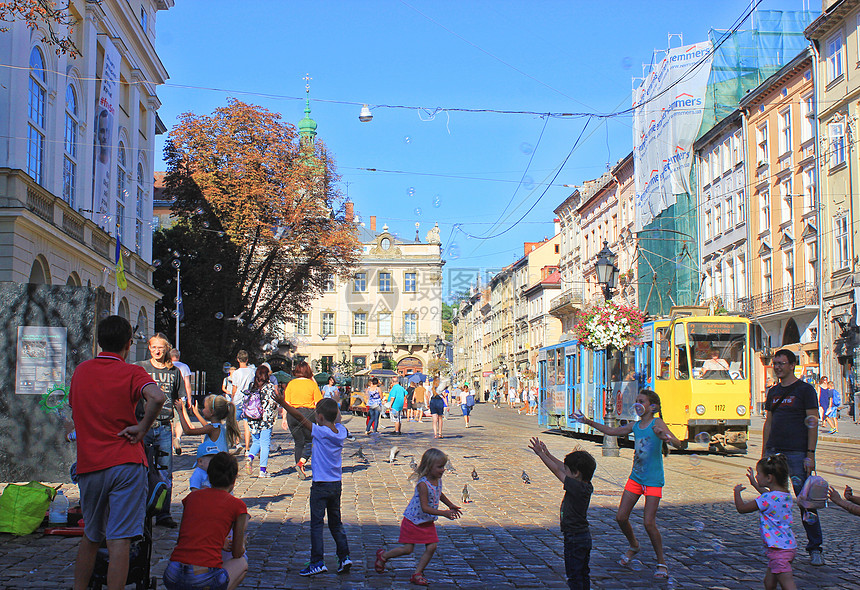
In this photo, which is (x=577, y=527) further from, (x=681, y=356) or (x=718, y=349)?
(x=718, y=349)

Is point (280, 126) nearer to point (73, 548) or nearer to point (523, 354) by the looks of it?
point (73, 548)

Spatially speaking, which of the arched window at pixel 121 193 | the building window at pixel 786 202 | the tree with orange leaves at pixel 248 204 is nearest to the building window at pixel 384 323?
the tree with orange leaves at pixel 248 204

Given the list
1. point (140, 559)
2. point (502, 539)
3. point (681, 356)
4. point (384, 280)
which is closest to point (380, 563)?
point (140, 559)

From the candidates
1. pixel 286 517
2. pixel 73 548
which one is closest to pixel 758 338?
pixel 286 517

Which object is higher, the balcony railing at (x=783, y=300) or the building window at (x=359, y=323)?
the building window at (x=359, y=323)

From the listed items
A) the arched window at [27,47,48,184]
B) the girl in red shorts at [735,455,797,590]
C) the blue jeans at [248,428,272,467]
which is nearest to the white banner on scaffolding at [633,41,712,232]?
the arched window at [27,47,48,184]

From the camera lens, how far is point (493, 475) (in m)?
14.1

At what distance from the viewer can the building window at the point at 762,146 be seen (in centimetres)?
3881

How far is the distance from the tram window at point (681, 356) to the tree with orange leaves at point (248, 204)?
862 inches

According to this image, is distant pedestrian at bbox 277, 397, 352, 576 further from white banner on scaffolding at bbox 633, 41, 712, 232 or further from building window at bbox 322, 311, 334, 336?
building window at bbox 322, 311, 334, 336

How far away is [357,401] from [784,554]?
39.9 metres

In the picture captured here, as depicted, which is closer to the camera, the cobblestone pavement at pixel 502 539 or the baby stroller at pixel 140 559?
the baby stroller at pixel 140 559

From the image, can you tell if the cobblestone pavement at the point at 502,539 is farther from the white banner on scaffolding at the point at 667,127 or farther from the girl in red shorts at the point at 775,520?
the white banner on scaffolding at the point at 667,127

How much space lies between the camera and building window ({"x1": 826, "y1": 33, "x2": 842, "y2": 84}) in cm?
3294
